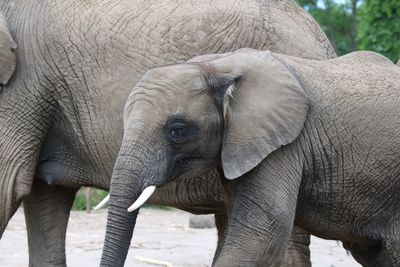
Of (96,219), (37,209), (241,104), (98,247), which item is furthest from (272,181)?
(96,219)

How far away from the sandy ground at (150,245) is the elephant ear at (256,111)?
3.77 metres

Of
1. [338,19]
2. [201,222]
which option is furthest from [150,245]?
[338,19]

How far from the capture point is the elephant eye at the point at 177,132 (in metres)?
5.02

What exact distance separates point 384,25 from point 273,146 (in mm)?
10193

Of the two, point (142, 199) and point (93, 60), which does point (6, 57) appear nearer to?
point (93, 60)

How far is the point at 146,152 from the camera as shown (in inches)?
195

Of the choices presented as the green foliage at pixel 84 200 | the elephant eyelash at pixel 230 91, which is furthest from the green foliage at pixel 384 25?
the elephant eyelash at pixel 230 91

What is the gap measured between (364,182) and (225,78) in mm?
780

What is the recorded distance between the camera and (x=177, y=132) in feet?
16.5

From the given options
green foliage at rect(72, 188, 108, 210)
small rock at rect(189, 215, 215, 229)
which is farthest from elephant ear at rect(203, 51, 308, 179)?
green foliage at rect(72, 188, 108, 210)

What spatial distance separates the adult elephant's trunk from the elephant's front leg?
40 cm

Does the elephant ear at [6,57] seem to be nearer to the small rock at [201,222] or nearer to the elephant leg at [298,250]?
the elephant leg at [298,250]

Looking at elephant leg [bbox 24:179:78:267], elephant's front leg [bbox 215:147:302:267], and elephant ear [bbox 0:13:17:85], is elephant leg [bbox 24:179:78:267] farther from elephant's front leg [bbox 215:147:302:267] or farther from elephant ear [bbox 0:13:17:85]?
elephant's front leg [bbox 215:147:302:267]

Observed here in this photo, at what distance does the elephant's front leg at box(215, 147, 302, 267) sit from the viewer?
5.09 m
